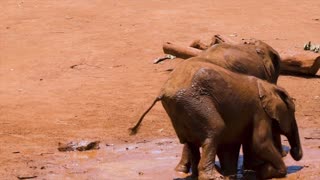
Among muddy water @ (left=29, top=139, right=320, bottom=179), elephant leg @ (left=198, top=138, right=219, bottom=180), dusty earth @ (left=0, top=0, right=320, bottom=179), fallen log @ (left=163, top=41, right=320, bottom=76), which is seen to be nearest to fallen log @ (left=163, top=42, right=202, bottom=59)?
fallen log @ (left=163, top=41, right=320, bottom=76)

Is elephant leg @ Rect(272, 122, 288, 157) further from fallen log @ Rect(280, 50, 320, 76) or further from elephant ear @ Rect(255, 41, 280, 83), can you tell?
fallen log @ Rect(280, 50, 320, 76)

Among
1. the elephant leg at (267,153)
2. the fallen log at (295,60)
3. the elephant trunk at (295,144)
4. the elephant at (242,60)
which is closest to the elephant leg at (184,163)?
the elephant at (242,60)

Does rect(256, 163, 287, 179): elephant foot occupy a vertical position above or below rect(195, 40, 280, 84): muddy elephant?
below

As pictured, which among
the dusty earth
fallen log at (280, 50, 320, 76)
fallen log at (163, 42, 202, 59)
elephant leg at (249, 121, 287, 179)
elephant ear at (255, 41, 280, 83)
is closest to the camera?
elephant leg at (249, 121, 287, 179)

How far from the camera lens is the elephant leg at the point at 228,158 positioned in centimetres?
828

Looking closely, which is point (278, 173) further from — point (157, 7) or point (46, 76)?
point (157, 7)

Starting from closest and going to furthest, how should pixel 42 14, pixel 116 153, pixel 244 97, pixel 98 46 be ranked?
pixel 244 97
pixel 116 153
pixel 98 46
pixel 42 14

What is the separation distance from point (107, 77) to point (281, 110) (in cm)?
660

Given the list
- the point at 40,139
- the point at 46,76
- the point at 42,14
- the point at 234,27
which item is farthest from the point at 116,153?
the point at 42,14

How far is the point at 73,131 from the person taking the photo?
11.1 metres

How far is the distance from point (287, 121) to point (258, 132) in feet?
1.42

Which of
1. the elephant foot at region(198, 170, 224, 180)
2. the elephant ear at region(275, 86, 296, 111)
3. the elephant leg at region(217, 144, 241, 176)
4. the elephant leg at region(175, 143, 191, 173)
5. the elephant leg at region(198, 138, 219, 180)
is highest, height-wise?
the elephant ear at region(275, 86, 296, 111)

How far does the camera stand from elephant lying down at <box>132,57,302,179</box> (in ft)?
25.4

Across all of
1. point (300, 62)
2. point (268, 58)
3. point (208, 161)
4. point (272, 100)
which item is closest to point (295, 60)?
point (300, 62)
